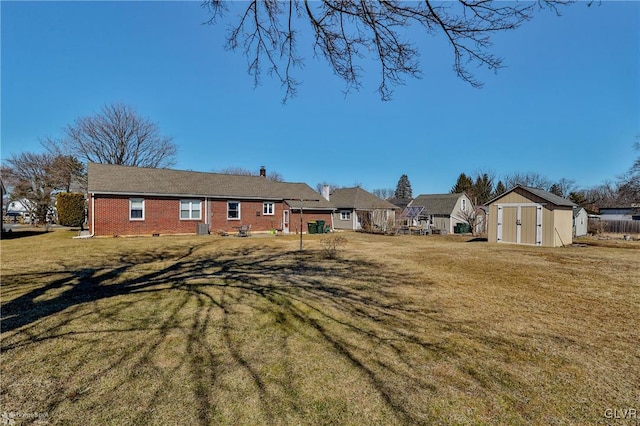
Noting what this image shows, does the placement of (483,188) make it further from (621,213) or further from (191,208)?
(191,208)

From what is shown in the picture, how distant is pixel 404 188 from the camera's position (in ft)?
264

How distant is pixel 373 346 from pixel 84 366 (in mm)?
3449

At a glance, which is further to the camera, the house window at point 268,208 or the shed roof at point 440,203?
the shed roof at point 440,203

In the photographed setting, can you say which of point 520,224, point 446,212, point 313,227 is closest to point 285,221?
point 313,227

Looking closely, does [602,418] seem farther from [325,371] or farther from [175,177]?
[175,177]

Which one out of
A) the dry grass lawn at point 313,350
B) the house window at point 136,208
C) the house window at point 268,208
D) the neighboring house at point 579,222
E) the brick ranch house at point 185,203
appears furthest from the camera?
the neighboring house at point 579,222

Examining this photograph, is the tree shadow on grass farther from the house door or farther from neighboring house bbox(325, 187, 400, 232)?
neighboring house bbox(325, 187, 400, 232)

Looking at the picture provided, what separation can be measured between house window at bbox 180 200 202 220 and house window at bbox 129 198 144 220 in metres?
2.42

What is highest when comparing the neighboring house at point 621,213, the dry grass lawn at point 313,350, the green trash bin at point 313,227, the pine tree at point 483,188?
the pine tree at point 483,188

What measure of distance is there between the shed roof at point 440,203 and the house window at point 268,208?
1812 centimetres

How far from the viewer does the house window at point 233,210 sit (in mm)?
23078

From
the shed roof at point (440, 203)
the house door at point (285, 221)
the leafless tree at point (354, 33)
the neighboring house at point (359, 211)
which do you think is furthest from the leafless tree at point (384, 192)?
the leafless tree at point (354, 33)

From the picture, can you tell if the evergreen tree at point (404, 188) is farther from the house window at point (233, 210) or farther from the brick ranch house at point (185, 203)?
the house window at point (233, 210)

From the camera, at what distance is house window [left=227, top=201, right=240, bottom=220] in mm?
23078
